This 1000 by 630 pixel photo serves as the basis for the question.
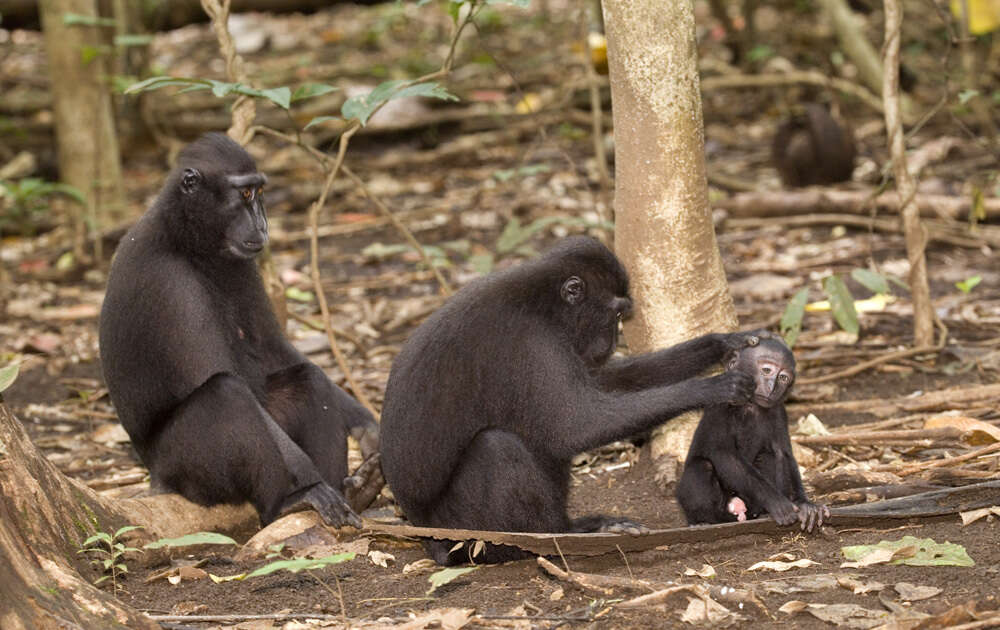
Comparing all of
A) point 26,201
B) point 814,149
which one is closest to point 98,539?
point 26,201

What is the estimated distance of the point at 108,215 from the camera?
10328mm

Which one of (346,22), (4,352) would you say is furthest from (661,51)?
(346,22)

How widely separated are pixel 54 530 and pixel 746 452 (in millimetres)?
2640

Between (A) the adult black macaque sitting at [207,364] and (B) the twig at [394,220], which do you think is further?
(B) the twig at [394,220]

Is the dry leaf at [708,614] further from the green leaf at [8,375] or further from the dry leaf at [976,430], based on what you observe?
the green leaf at [8,375]

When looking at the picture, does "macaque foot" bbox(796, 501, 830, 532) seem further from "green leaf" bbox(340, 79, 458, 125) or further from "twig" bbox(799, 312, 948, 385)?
"green leaf" bbox(340, 79, 458, 125)

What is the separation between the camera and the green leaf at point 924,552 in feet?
12.3

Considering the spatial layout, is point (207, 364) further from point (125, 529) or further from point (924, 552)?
point (924, 552)

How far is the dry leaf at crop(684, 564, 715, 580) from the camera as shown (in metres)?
3.92

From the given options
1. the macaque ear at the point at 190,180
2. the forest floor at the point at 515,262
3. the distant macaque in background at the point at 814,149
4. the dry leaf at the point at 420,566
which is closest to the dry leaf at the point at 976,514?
the forest floor at the point at 515,262

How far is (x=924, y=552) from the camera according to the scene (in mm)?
3871

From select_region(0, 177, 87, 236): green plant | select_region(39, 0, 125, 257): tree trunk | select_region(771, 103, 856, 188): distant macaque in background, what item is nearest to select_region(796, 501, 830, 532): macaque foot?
select_region(0, 177, 87, 236): green plant

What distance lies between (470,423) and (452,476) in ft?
0.73

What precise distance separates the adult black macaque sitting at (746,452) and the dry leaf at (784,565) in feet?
1.35
